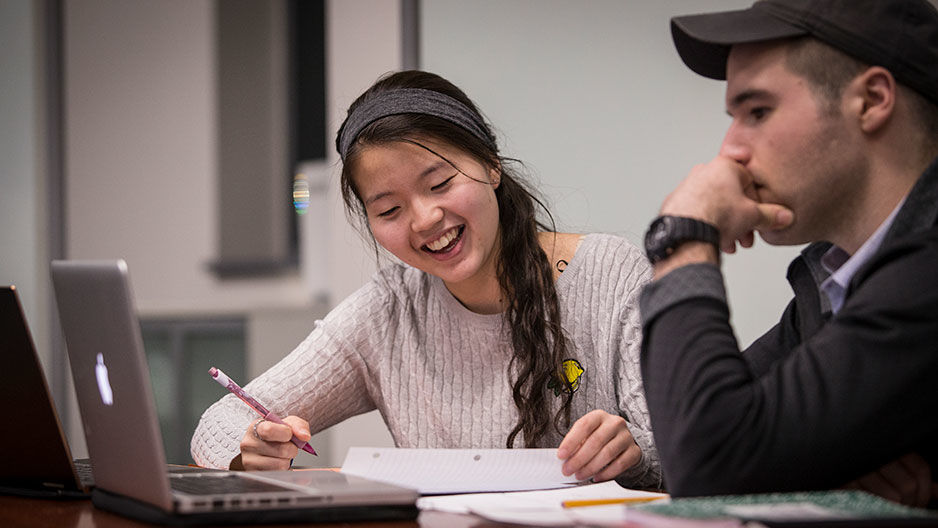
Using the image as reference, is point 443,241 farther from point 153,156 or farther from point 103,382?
point 153,156

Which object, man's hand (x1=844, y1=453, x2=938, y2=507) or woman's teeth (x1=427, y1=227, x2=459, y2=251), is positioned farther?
woman's teeth (x1=427, y1=227, x2=459, y2=251)

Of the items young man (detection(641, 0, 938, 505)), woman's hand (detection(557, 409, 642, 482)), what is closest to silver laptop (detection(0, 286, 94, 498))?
woman's hand (detection(557, 409, 642, 482))

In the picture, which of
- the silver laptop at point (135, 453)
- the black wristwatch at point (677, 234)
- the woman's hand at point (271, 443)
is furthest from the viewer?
the woman's hand at point (271, 443)

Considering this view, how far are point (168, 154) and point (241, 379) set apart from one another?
113 centimetres

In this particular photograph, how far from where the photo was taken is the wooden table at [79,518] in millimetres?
926

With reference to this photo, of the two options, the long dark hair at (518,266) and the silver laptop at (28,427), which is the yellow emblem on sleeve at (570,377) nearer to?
the long dark hair at (518,266)

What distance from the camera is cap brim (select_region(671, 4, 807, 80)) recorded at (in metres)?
1.08

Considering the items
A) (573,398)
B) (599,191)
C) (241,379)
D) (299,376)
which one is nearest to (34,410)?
(299,376)

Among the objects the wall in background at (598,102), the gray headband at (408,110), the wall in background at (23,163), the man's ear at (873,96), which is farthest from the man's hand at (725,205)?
the wall in background at (23,163)

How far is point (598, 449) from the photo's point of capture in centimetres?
125

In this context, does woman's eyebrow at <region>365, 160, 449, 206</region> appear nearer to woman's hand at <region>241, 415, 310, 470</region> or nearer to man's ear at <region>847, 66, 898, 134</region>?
woman's hand at <region>241, 415, 310, 470</region>

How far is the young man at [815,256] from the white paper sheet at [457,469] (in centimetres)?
24

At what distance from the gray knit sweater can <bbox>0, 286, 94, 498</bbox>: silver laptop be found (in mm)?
348

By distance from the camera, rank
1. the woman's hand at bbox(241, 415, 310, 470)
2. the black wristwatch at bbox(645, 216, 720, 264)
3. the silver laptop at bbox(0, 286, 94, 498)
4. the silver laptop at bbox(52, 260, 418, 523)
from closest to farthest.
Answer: the silver laptop at bbox(52, 260, 418, 523) → the black wristwatch at bbox(645, 216, 720, 264) → the silver laptop at bbox(0, 286, 94, 498) → the woman's hand at bbox(241, 415, 310, 470)
